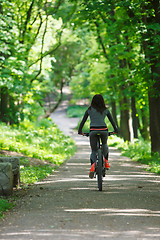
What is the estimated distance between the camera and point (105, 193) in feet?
27.0

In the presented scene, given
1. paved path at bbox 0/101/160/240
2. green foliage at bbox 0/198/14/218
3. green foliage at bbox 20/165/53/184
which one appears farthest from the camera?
green foliage at bbox 20/165/53/184

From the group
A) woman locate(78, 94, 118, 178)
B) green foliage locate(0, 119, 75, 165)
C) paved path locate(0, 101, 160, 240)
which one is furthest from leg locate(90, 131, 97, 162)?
green foliage locate(0, 119, 75, 165)

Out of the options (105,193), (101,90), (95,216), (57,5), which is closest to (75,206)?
(95,216)

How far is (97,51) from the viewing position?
25.5m

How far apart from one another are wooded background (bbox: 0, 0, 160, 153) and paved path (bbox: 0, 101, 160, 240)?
19.2 ft

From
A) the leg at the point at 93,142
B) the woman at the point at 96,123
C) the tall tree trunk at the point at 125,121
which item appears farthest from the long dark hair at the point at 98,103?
the tall tree trunk at the point at 125,121

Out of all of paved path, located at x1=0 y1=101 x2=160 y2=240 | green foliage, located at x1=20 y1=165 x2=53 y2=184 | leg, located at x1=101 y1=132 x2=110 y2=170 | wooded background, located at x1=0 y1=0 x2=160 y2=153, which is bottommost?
green foliage, located at x1=20 y1=165 x2=53 y2=184

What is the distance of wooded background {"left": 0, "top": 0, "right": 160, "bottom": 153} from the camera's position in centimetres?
1406

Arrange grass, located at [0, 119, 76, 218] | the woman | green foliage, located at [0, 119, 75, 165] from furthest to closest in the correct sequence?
green foliage, located at [0, 119, 75, 165] < grass, located at [0, 119, 76, 218] < the woman

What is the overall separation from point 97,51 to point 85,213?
20.2m

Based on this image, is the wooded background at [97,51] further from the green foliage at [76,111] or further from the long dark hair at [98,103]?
the green foliage at [76,111]

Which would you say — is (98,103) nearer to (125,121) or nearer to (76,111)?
(125,121)

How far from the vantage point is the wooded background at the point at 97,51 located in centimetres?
1406

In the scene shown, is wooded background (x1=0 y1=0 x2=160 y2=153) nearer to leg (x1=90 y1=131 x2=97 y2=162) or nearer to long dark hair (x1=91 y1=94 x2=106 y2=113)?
long dark hair (x1=91 y1=94 x2=106 y2=113)
